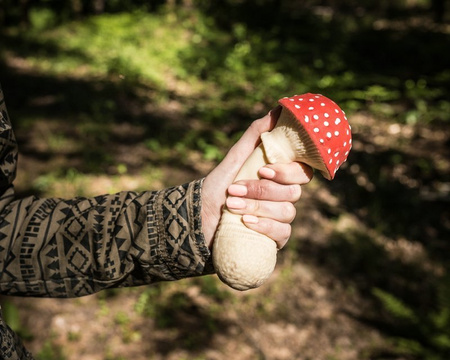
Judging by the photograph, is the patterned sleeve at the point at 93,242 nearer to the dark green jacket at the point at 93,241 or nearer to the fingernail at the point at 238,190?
the dark green jacket at the point at 93,241

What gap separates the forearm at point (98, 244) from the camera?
4.99 ft

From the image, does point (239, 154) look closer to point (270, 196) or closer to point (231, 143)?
point (270, 196)

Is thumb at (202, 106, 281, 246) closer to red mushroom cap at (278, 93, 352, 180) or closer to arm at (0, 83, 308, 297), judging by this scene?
arm at (0, 83, 308, 297)

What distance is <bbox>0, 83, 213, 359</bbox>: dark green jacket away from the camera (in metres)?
1.52

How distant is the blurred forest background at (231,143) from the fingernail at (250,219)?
2.22 m

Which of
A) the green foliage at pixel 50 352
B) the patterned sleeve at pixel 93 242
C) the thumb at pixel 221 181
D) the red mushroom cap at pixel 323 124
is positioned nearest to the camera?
the red mushroom cap at pixel 323 124

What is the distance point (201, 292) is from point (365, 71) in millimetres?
5933

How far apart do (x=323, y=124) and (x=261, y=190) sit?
0.33 metres

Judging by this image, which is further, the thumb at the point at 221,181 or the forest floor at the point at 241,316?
the forest floor at the point at 241,316

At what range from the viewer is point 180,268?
1.56m

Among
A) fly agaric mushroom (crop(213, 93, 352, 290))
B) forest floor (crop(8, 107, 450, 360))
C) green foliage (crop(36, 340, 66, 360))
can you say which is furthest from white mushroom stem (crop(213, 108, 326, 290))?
green foliage (crop(36, 340, 66, 360))

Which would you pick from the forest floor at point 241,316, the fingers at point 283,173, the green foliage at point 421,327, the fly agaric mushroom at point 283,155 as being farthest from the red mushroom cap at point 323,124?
the green foliage at point 421,327

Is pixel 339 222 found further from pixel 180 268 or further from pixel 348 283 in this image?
pixel 180 268

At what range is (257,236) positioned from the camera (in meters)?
1.49
